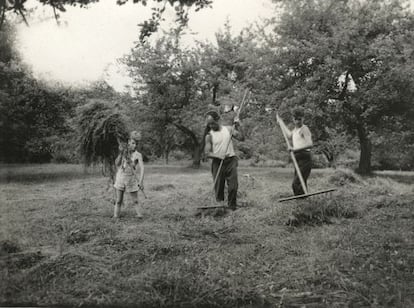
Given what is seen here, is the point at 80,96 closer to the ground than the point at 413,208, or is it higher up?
higher up

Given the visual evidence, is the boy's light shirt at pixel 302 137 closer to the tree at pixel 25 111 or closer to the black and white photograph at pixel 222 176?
the black and white photograph at pixel 222 176

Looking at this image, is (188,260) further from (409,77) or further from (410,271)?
(409,77)

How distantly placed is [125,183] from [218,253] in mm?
2771

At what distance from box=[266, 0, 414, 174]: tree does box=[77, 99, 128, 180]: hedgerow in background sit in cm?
333

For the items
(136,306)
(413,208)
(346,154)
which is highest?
(346,154)

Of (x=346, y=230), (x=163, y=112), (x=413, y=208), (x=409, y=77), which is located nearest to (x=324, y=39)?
(x=409, y=77)

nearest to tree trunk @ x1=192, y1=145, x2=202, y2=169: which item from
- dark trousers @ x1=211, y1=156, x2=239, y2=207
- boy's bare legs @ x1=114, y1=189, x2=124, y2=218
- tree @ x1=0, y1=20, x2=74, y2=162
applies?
tree @ x1=0, y1=20, x2=74, y2=162

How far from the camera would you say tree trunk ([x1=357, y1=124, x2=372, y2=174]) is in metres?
6.66

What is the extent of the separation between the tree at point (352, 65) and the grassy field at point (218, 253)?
122 cm

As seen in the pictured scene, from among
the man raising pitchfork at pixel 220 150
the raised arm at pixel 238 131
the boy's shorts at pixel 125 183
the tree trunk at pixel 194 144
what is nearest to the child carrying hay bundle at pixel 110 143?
the boy's shorts at pixel 125 183

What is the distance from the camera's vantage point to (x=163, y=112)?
15039mm

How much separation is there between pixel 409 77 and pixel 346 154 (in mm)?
1725

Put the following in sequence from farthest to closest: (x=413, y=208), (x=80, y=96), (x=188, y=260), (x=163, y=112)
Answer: (x=163, y=112), (x=80, y=96), (x=413, y=208), (x=188, y=260)

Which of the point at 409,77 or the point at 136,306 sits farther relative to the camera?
the point at 409,77
